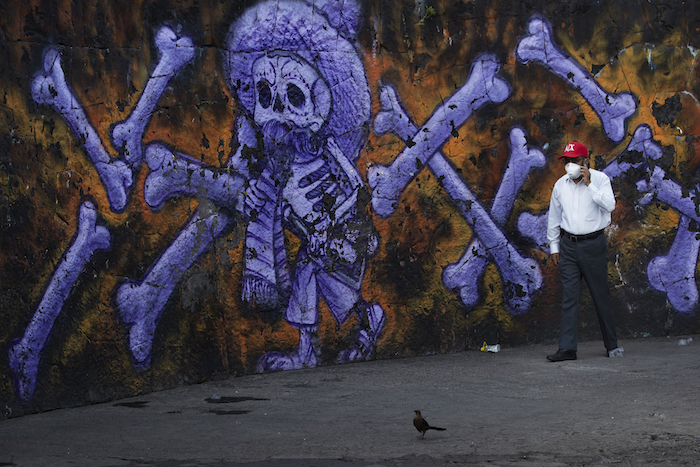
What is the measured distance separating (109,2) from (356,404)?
2975 millimetres

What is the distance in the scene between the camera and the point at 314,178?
6062mm

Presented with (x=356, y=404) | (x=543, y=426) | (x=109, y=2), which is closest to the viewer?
(x=543, y=426)

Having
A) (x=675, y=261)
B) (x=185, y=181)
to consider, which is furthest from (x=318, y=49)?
(x=675, y=261)

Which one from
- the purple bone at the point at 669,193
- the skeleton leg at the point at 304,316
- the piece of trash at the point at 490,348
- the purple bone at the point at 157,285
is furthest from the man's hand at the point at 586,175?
the purple bone at the point at 157,285

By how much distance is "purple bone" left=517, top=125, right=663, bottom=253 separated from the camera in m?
6.57

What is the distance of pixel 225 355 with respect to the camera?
564cm

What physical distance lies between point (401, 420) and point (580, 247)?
2.43 m

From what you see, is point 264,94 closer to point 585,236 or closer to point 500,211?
point 500,211

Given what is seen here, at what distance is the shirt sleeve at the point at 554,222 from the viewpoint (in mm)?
6125

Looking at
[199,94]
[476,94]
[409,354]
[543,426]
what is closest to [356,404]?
[543,426]

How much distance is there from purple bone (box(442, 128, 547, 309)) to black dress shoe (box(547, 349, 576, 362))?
0.71 metres

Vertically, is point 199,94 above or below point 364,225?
above

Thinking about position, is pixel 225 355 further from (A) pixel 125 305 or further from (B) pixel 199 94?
(B) pixel 199 94

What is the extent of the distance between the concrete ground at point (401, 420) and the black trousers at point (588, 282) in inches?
7.6
